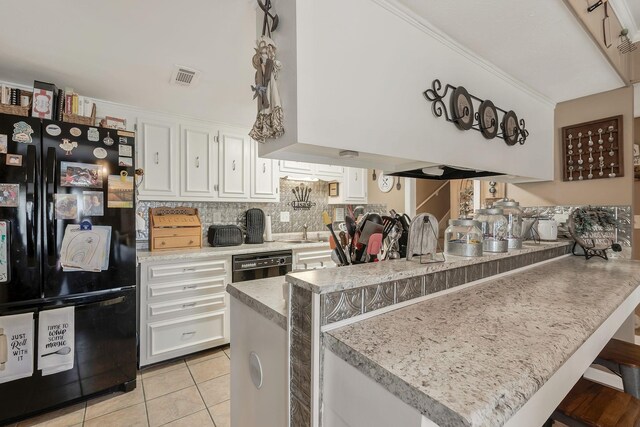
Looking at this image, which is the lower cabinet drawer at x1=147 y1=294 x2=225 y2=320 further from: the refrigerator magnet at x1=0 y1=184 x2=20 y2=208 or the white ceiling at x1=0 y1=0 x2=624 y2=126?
the white ceiling at x1=0 y1=0 x2=624 y2=126

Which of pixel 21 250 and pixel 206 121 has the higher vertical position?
pixel 206 121

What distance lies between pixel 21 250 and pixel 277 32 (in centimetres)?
195

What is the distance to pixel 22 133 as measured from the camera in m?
1.71

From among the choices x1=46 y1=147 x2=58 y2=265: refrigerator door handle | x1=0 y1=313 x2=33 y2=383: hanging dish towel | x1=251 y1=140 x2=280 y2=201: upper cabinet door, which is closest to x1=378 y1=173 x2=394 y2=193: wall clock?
x1=251 y1=140 x2=280 y2=201: upper cabinet door

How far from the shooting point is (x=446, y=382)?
59 cm

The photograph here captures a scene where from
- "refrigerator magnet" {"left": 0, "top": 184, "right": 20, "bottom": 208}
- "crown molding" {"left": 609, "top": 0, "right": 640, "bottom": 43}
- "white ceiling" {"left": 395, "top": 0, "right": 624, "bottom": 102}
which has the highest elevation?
"crown molding" {"left": 609, "top": 0, "right": 640, "bottom": 43}

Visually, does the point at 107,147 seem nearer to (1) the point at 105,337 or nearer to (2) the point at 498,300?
(1) the point at 105,337

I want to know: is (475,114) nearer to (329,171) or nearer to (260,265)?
(260,265)

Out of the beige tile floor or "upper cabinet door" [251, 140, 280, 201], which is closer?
the beige tile floor

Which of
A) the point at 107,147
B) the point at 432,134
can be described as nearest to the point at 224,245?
the point at 107,147

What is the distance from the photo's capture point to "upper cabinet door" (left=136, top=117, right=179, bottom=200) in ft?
8.51

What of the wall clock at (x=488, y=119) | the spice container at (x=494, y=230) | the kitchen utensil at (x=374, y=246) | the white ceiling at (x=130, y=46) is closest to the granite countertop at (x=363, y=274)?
the kitchen utensil at (x=374, y=246)

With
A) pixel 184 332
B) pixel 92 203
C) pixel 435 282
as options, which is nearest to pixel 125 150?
pixel 92 203

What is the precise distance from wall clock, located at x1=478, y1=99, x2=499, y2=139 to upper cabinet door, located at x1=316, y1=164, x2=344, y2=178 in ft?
7.11
